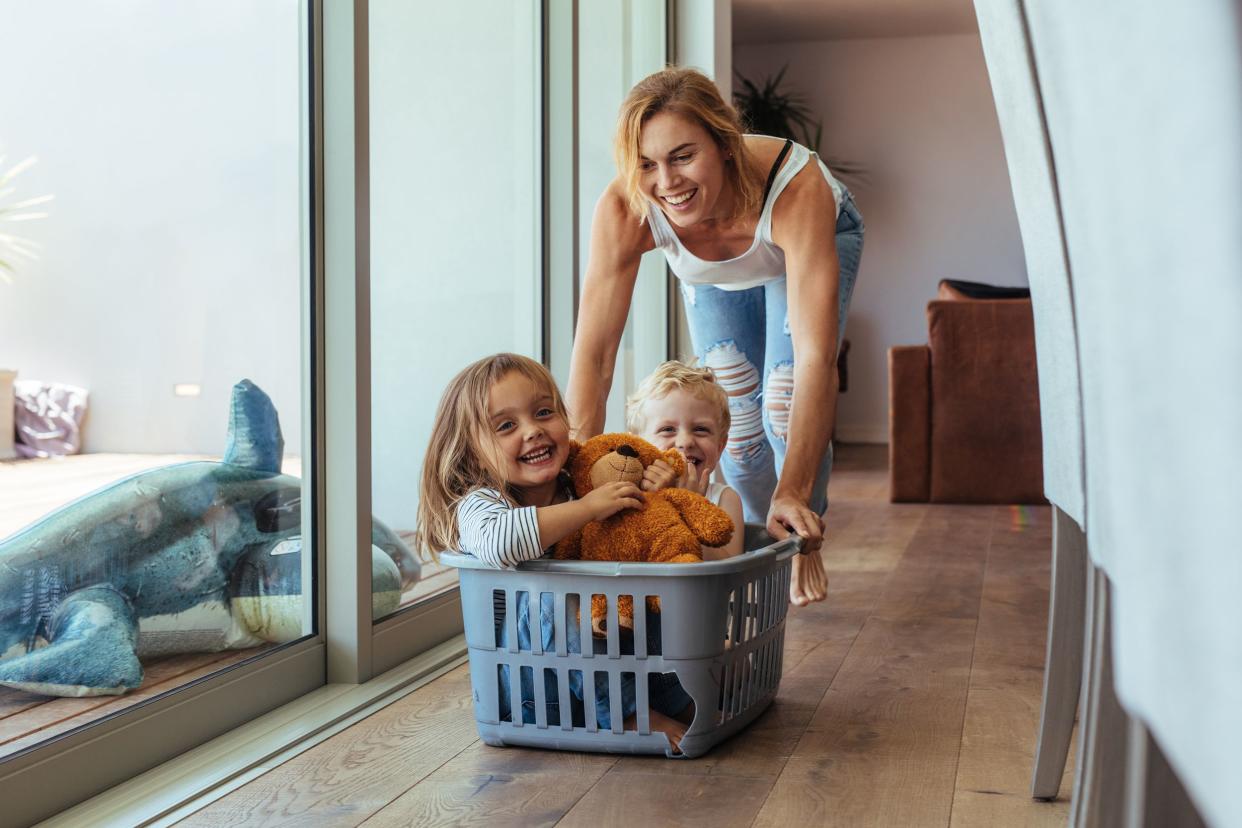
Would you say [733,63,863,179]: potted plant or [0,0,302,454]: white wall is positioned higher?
[733,63,863,179]: potted plant

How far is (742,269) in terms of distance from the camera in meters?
2.17

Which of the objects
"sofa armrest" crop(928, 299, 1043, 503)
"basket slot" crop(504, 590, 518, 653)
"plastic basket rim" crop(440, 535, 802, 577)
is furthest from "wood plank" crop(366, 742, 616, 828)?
"sofa armrest" crop(928, 299, 1043, 503)

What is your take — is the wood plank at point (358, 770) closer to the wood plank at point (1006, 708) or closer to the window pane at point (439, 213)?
the window pane at point (439, 213)

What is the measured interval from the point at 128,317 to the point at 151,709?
0.49 m

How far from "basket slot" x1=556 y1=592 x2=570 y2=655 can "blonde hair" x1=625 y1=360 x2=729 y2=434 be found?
54cm

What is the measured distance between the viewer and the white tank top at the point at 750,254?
2041 millimetres

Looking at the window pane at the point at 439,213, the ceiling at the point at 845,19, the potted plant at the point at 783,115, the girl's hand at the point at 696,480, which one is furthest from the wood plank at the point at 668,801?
the potted plant at the point at 783,115

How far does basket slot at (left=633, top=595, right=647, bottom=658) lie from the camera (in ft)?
4.81

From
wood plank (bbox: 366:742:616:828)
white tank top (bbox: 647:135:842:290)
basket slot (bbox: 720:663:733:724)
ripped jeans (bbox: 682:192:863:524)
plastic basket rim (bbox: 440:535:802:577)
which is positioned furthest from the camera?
ripped jeans (bbox: 682:192:863:524)

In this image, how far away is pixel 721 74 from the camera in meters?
4.26

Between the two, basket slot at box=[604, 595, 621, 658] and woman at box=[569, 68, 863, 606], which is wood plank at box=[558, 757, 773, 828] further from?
woman at box=[569, 68, 863, 606]

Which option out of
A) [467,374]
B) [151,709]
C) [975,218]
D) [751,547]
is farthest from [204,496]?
[975,218]

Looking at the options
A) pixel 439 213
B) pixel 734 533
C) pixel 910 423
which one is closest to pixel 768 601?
pixel 734 533

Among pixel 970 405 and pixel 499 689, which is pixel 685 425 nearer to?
pixel 499 689
